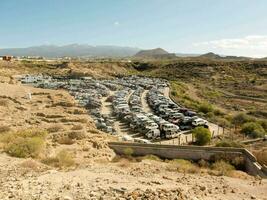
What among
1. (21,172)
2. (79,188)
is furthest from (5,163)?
(79,188)

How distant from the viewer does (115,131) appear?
41531 mm

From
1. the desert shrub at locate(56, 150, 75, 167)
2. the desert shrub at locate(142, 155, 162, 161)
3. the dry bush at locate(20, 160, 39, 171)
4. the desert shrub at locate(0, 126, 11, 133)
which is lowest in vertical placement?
the desert shrub at locate(142, 155, 162, 161)

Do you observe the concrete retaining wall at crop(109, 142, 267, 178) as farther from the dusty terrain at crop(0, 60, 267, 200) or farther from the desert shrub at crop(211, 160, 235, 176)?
the dusty terrain at crop(0, 60, 267, 200)

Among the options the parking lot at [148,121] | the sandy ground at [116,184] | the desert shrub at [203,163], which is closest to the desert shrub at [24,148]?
the sandy ground at [116,184]

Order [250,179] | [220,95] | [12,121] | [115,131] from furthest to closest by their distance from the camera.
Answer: [220,95] < [115,131] < [12,121] < [250,179]

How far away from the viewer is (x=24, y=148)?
950 inches

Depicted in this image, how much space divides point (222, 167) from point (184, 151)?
489 cm

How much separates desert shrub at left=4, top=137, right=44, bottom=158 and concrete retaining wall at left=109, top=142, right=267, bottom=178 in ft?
24.2

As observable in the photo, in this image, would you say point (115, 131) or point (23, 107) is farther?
point (23, 107)

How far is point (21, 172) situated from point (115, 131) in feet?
74.2

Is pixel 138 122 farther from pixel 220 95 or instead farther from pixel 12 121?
pixel 220 95

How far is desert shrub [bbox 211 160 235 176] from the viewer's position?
2341cm

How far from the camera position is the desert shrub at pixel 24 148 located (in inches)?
928

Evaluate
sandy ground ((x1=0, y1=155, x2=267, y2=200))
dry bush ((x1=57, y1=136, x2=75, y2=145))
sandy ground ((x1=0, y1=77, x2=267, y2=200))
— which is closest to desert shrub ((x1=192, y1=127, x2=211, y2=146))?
sandy ground ((x1=0, y1=77, x2=267, y2=200))
